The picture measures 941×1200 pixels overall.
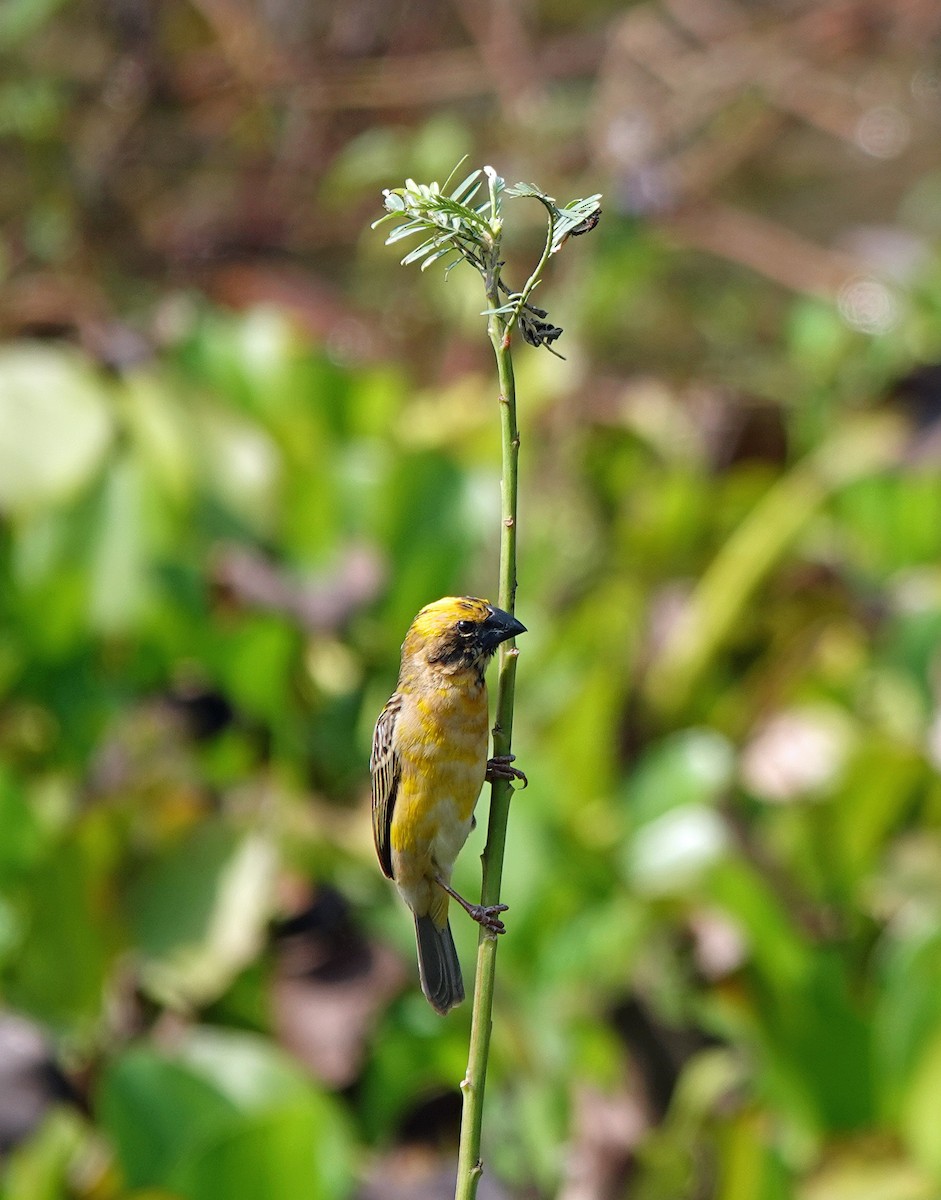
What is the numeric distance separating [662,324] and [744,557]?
10.1 ft

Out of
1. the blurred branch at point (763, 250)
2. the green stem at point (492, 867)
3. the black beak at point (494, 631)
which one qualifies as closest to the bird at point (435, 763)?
the black beak at point (494, 631)

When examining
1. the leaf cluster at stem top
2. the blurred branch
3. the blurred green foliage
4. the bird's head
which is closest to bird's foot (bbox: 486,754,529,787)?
the bird's head

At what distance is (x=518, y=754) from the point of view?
313 cm

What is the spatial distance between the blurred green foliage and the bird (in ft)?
2.53

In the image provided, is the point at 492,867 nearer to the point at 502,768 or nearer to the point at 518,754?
the point at 502,768

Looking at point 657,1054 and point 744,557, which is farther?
point 744,557

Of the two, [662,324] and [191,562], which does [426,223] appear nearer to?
[191,562]

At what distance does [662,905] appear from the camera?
282cm

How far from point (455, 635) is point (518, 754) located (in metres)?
1.94

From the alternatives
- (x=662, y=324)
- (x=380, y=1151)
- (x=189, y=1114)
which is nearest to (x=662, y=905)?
(x=380, y=1151)

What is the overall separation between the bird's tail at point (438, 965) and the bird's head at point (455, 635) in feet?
0.90

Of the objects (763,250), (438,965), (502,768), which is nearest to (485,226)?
(502,768)

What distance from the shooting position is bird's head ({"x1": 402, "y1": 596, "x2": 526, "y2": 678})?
46.4 inches

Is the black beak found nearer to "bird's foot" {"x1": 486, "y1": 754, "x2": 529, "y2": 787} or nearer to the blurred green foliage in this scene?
"bird's foot" {"x1": 486, "y1": 754, "x2": 529, "y2": 787}
